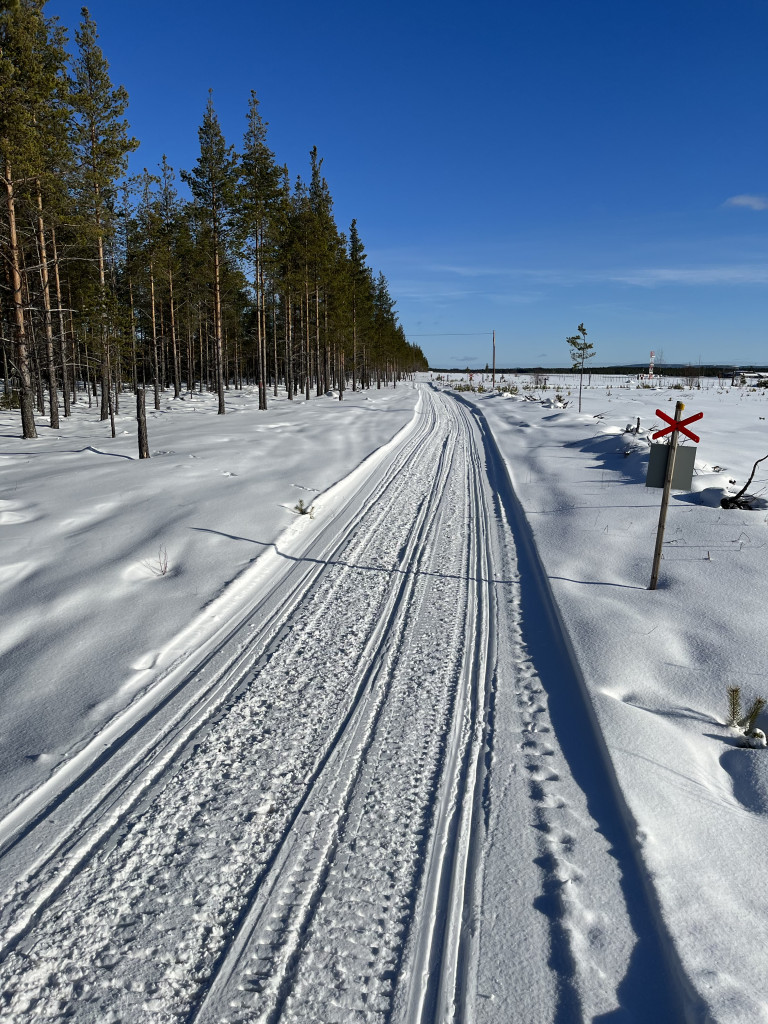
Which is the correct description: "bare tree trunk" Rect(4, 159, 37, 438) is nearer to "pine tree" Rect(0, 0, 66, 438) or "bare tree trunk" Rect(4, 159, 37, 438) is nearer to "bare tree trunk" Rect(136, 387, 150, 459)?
"pine tree" Rect(0, 0, 66, 438)

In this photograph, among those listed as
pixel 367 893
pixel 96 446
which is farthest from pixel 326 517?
pixel 96 446

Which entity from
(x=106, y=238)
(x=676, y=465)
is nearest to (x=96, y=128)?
(x=106, y=238)

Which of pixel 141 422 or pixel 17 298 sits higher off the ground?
pixel 17 298

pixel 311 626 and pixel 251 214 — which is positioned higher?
pixel 251 214

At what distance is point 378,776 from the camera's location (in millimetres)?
3357

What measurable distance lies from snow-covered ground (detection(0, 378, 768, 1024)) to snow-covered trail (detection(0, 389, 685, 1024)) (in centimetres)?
1

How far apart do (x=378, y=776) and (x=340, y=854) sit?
59cm

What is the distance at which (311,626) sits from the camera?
524 cm

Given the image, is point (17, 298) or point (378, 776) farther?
point (17, 298)

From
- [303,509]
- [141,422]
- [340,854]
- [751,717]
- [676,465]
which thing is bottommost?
[340,854]

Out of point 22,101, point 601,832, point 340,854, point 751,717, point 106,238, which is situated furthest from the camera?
point 106,238

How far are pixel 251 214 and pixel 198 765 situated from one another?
89.0ft

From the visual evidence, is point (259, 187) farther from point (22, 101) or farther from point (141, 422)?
point (141, 422)

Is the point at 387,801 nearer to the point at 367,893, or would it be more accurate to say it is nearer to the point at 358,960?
the point at 367,893
